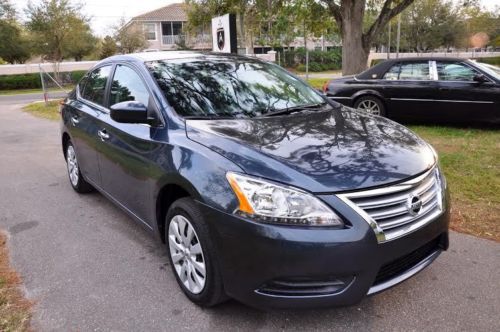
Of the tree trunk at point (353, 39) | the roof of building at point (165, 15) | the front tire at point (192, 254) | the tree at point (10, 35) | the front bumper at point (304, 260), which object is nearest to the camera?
the front bumper at point (304, 260)

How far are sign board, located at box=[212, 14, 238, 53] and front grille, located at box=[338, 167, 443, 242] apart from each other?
6.91 metres

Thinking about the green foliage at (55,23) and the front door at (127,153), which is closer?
the front door at (127,153)

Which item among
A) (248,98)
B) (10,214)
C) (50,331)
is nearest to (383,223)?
(248,98)

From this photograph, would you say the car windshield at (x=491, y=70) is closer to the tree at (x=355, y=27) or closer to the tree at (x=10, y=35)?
the tree at (x=355, y=27)

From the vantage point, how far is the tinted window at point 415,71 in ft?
27.6

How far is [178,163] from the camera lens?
2.87 metres

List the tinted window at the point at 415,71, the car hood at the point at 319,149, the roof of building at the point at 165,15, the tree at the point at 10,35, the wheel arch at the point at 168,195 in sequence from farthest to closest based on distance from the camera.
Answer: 1. the roof of building at the point at 165,15
2. the tree at the point at 10,35
3. the tinted window at the point at 415,71
4. the wheel arch at the point at 168,195
5. the car hood at the point at 319,149

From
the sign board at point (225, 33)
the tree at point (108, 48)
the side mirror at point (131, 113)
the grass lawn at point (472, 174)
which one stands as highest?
the tree at point (108, 48)

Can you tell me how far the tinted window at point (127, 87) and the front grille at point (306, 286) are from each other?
1.83 m

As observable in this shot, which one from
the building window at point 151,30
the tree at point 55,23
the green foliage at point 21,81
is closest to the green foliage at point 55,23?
the tree at point 55,23

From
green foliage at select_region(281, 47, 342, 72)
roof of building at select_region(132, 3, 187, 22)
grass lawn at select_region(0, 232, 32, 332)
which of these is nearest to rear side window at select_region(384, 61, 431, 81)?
grass lawn at select_region(0, 232, 32, 332)

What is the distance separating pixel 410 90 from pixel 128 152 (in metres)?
6.50

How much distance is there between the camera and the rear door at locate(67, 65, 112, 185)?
170 inches

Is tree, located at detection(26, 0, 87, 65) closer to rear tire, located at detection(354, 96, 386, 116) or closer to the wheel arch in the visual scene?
rear tire, located at detection(354, 96, 386, 116)
